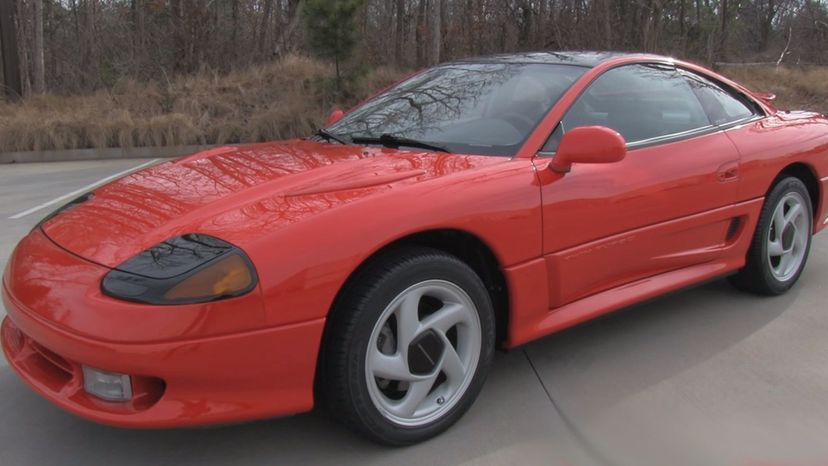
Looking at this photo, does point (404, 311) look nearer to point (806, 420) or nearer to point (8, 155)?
point (806, 420)

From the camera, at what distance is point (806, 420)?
8.96 ft

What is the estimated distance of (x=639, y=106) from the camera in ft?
11.5

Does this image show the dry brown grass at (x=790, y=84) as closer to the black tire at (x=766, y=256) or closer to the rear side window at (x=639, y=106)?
the black tire at (x=766, y=256)

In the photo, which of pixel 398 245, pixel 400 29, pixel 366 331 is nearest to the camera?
pixel 366 331

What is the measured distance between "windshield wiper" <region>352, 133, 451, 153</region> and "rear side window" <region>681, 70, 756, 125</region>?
5.42 feet

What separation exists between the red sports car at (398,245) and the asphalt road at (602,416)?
0.78 ft

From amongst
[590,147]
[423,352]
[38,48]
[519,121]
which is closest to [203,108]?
[38,48]

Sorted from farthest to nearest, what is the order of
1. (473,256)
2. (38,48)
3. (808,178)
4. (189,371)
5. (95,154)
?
1. (38,48)
2. (95,154)
3. (808,178)
4. (473,256)
5. (189,371)

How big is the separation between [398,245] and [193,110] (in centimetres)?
1179

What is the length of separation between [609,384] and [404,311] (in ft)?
3.73

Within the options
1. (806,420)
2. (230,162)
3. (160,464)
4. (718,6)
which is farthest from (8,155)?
(718,6)

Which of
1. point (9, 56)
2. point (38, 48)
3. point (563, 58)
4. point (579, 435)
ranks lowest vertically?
point (579, 435)

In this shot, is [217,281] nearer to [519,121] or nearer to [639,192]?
[519,121]

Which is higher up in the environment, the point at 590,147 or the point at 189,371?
the point at 590,147
